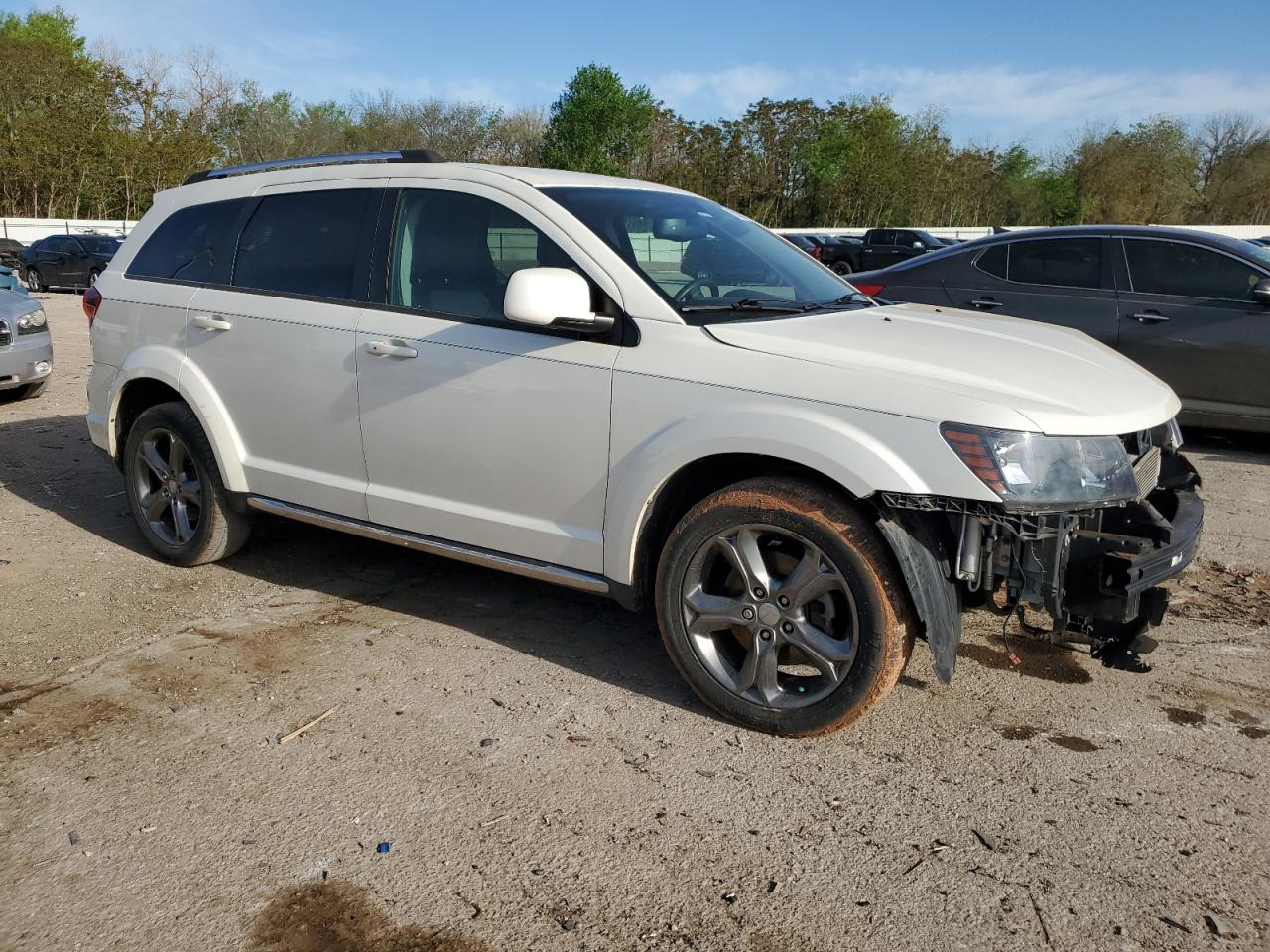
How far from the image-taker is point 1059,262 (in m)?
7.80

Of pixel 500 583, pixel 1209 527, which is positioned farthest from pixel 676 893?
pixel 1209 527

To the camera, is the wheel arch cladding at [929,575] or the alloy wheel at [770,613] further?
the alloy wheel at [770,613]

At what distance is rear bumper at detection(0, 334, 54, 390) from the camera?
30.4 ft

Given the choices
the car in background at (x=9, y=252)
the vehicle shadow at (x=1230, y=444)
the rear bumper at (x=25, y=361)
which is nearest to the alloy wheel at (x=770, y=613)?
the vehicle shadow at (x=1230, y=444)

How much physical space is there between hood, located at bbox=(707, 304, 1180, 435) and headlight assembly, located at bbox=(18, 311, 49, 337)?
8258 millimetres

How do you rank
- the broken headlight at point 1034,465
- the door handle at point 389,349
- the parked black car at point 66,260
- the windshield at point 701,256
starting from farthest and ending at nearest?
1. the parked black car at point 66,260
2. the door handle at point 389,349
3. the windshield at point 701,256
4. the broken headlight at point 1034,465

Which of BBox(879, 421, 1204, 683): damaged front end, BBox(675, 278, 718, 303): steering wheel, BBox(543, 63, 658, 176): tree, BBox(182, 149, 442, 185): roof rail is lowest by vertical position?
A: BBox(879, 421, 1204, 683): damaged front end

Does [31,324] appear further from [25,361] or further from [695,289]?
[695,289]

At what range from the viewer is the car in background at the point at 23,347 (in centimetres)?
932

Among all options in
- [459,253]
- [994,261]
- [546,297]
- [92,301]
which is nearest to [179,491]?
[92,301]

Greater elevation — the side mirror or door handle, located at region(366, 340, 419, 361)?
the side mirror

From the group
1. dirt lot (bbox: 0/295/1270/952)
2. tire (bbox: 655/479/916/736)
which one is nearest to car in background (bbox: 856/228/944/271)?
dirt lot (bbox: 0/295/1270/952)

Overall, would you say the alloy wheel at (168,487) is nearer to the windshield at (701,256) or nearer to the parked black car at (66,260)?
the windshield at (701,256)

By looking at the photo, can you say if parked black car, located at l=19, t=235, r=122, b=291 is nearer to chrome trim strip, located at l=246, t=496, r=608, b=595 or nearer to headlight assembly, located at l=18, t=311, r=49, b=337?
headlight assembly, located at l=18, t=311, r=49, b=337
